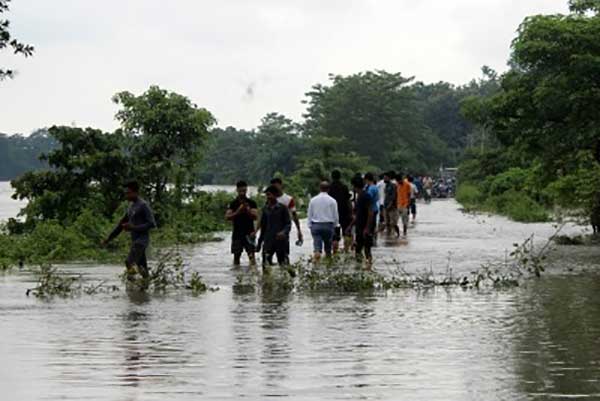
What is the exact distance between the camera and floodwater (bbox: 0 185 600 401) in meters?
9.88

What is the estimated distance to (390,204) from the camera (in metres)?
31.8

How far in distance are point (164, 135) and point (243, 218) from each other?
15.8 metres

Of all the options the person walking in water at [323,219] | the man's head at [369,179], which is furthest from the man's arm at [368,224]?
the man's head at [369,179]

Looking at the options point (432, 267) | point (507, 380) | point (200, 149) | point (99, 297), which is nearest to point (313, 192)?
point (200, 149)

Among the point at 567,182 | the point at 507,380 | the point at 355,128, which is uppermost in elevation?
the point at 355,128

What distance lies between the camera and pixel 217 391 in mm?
9750

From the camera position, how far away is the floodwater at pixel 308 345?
32.4 feet

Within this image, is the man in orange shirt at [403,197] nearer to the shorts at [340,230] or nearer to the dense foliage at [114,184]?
the dense foliage at [114,184]

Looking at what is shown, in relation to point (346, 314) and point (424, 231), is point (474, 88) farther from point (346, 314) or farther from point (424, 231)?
point (346, 314)

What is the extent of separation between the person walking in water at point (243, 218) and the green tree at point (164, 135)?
14.3 meters

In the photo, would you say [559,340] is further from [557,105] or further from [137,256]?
[557,105]

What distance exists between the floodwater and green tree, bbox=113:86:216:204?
17.1 metres

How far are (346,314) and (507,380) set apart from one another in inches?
199

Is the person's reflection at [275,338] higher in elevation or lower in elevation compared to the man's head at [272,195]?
lower
